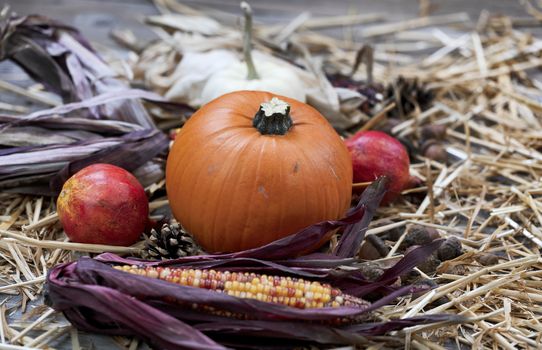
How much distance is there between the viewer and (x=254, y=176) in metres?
1.60

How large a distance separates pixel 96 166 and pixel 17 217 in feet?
1.10

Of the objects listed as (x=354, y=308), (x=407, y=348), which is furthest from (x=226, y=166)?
(x=407, y=348)

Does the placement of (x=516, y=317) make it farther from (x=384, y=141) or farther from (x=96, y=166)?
(x=96, y=166)

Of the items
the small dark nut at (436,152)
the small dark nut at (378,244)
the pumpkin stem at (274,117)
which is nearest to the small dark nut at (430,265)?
the small dark nut at (378,244)

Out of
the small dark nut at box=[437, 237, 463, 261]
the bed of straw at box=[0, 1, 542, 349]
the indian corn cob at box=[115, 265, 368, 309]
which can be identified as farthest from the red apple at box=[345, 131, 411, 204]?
the indian corn cob at box=[115, 265, 368, 309]

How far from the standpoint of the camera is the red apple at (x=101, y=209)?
1703mm

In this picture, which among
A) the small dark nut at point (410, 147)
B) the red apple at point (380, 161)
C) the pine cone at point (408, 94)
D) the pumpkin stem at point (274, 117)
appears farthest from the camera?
the pine cone at point (408, 94)

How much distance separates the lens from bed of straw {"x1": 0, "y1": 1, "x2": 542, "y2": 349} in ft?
4.98

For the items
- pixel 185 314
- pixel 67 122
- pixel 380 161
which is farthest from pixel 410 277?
pixel 67 122

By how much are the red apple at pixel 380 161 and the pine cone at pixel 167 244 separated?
0.61 metres

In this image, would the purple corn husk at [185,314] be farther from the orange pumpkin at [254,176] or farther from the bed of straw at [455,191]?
the orange pumpkin at [254,176]

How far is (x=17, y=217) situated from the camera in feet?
6.39

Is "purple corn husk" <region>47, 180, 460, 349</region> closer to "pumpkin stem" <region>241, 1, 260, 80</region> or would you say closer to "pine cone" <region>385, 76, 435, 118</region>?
"pumpkin stem" <region>241, 1, 260, 80</region>

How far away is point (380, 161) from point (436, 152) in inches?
17.4
